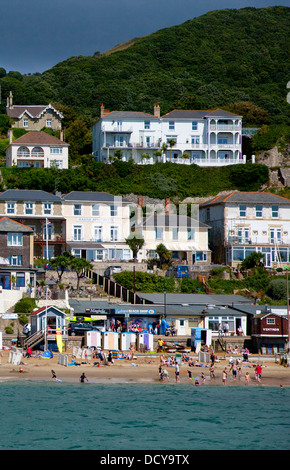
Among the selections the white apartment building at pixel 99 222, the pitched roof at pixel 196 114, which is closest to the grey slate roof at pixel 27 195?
the white apartment building at pixel 99 222

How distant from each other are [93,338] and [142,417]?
42.1ft

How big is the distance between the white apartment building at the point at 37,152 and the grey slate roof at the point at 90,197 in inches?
300

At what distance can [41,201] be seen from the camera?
7194 centimetres

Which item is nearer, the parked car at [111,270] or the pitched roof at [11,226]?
the pitched roof at [11,226]

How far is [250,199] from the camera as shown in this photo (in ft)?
246

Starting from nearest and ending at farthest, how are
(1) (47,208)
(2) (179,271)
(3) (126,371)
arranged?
1. (3) (126,371)
2. (2) (179,271)
3. (1) (47,208)

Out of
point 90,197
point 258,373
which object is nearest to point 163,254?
point 90,197

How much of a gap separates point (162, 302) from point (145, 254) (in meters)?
13.2

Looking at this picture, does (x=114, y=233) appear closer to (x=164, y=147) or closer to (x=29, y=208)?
(x=29, y=208)

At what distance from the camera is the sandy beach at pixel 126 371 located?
46.6 m

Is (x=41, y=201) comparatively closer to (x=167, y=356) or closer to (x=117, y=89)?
(x=167, y=356)

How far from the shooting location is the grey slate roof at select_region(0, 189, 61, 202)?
7144cm

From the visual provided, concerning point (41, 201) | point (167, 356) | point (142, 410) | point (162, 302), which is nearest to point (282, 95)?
point (41, 201)

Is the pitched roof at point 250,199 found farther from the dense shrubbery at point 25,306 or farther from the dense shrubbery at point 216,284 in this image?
the dense shrubbery at point 25,306
